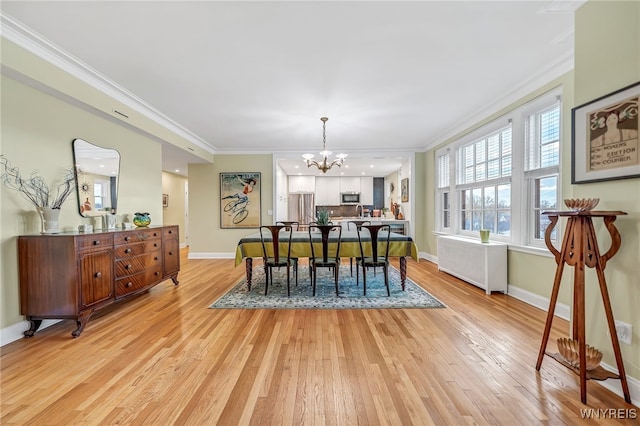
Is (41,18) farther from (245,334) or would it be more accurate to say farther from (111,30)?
(245,334)

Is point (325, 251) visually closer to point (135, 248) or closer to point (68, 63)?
point (135, 248)

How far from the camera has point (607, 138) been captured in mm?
1699

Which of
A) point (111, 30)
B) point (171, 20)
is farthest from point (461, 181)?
point (111, 30)

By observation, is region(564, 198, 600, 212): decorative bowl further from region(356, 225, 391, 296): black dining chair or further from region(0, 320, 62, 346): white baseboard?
region(0, 320, 62, 346): white baseboard

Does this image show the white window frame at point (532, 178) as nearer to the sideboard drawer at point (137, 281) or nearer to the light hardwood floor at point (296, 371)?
the light hardwood floor at point (296, 371)

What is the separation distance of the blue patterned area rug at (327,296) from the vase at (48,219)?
5.57 ft

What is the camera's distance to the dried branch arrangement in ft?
7.57

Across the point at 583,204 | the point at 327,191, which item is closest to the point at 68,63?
the point at 583,204

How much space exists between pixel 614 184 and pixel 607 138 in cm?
30

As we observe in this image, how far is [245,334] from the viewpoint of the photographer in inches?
96.4

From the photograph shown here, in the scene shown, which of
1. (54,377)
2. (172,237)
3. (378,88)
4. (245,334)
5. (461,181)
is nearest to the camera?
(54,377)

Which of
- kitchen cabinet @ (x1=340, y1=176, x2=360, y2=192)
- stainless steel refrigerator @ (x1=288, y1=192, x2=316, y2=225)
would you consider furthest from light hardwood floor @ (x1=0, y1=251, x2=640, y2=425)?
kitchen cabinet @ (x1=340, y1=176, x2=360, y2=192)

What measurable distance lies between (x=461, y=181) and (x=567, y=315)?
8.73ft

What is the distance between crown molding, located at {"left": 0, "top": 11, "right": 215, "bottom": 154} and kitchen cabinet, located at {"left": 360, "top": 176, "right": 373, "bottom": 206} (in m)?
6.94
